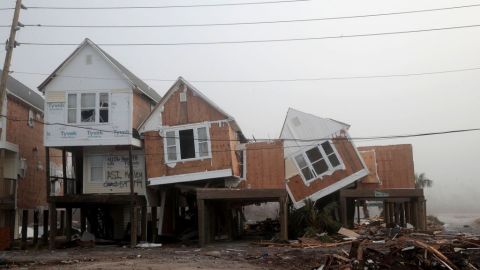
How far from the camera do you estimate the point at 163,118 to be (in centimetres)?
3108

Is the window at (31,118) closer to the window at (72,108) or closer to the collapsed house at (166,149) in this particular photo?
the collapsed house at (166,149)

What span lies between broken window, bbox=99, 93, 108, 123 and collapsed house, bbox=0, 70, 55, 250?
4997 millimetres

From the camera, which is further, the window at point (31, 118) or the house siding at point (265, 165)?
the window at point (31, 118)

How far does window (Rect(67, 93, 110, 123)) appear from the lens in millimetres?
30219

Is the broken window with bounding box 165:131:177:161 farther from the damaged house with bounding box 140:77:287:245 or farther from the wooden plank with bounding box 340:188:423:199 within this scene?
the wooden plank with bounding box 340:188:423:199

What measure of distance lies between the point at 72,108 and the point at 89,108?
3.12 ft

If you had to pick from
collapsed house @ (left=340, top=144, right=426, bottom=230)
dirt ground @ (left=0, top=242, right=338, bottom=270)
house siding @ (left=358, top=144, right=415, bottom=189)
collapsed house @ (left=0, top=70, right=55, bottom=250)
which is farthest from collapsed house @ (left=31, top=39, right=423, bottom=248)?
dirt ground @ (left=0, top=242, right=338, bottom=270)

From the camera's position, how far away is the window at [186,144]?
100ft

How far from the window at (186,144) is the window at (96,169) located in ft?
14.6

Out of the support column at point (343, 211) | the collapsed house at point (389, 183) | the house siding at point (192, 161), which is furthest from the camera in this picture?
the house siding at point (192, 161)

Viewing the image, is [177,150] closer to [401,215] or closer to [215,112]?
[215,112]

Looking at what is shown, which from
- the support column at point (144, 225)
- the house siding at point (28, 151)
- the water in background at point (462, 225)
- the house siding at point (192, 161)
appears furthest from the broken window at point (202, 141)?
the water in background at point (462, 225)

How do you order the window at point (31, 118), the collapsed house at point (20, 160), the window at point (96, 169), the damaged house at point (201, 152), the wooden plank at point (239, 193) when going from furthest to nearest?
1. the window at point (31, 118)
2. the collapsed house at point (20, 160)
3. the window at point (96, 169)
4. the damaged house at point (201, 152)
5. the wooden plank at point (239, 193)

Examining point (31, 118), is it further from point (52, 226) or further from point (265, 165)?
point (265, 165)
